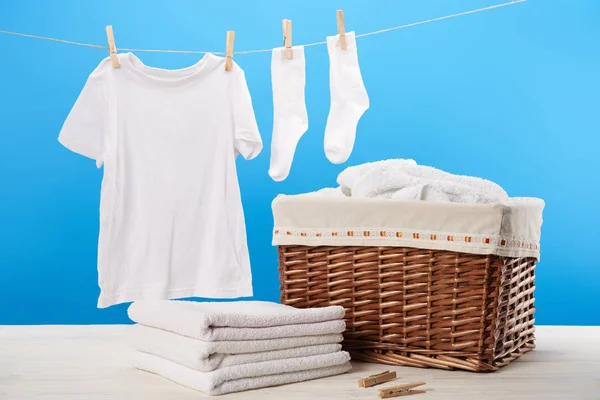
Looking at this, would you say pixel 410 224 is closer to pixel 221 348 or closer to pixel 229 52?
pixel 221 348

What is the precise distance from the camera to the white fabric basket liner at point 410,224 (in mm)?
1309

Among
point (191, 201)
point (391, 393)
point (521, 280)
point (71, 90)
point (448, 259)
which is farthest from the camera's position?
point (71, 90)

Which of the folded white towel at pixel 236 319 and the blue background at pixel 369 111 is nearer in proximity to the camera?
the folded white towel at pixel 236 319

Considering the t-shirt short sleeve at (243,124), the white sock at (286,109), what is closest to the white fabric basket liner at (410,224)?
the white sock at (286,109)

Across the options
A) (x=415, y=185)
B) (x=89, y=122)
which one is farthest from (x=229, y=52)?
(x=415, y=185)

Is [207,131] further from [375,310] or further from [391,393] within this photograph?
[391,393]

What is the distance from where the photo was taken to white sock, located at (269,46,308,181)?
1.92 m

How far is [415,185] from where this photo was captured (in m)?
1.41

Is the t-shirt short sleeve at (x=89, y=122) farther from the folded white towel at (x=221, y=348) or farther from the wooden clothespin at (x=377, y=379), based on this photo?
the wooden clothespin at (x=377, y=379)

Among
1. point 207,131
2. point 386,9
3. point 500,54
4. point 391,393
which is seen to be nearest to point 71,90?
point 207,131

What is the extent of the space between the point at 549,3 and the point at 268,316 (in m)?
2.03

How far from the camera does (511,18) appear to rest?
9.09 feet

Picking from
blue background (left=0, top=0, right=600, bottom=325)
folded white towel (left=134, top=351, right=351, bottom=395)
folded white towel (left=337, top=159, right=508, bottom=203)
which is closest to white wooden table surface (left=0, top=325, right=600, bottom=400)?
folded white towel (left=134, top=351, right=351, bottom=395)

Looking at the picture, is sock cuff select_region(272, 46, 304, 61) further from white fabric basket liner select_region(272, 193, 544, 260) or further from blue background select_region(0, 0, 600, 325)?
blue background select_region(0, 0, 600, 325)
